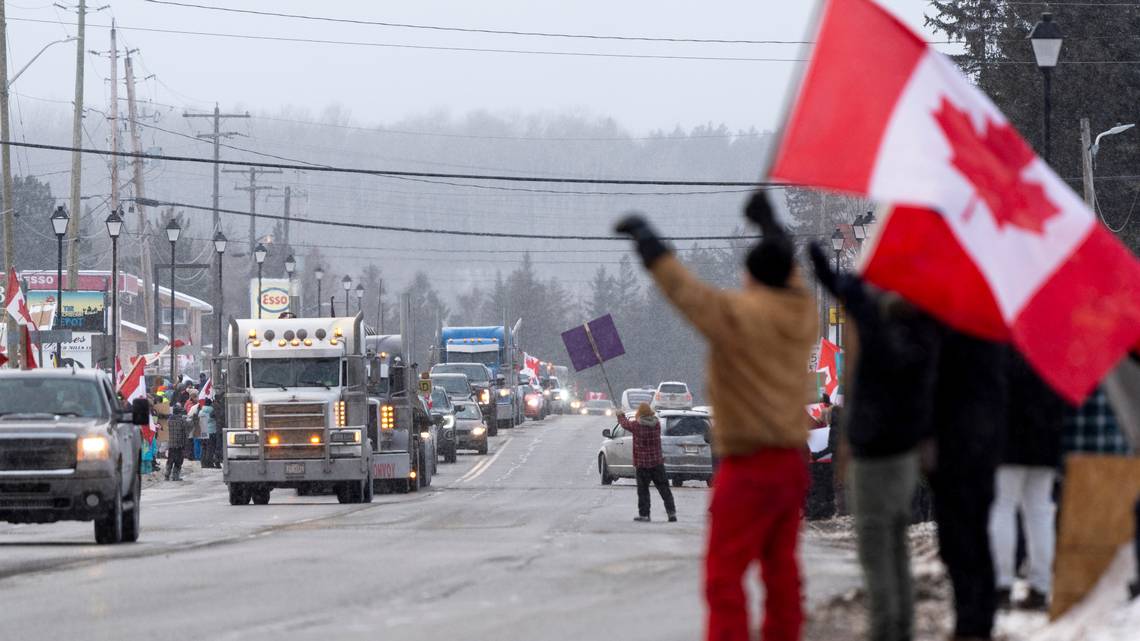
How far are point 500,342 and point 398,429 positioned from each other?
35.6 meters

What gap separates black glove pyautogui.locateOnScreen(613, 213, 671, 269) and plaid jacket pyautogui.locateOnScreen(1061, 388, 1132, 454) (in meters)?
3.94

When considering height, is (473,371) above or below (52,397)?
above

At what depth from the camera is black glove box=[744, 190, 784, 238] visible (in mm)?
8133

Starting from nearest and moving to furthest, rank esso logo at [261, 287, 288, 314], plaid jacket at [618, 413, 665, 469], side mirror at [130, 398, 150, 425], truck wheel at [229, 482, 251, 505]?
side mirror at [130, 398, 150, 425]
plaid jacket at [618, 413, 665, 469]
truck wheel at [229, 482, 251, 505]
esso logo at [261, 287, 288, 314]

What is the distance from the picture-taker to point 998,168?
9852 millimetres

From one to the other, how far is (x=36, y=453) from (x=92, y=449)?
0.58 meters

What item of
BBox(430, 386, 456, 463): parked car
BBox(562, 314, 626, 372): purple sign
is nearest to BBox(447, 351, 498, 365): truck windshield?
BBox(430, 386, 456, 463): parked car

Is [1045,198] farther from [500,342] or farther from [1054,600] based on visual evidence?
[500,342]

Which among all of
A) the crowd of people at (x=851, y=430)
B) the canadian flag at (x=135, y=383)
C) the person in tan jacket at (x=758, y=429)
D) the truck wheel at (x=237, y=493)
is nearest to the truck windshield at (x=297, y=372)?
the truck wheel at (x=237, y=493)

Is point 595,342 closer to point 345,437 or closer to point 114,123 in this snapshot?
point 345,437

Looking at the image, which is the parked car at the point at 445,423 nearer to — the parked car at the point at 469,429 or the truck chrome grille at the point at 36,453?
the parked car at the point at 469,429

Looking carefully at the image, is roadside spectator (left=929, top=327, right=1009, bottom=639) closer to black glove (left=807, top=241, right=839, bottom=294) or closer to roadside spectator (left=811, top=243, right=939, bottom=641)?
roadside spectator (left=811, top=243, right=939, bottom=641)

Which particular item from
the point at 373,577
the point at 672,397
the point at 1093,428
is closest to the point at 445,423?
the point at 672,397

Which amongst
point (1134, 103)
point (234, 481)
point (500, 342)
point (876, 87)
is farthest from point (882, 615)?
point (500, 342)
